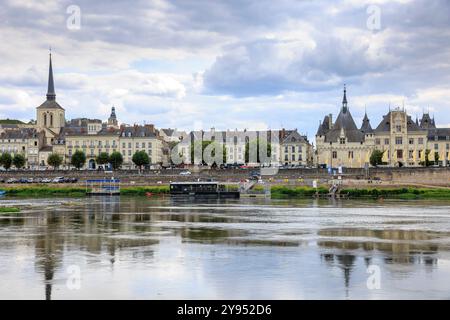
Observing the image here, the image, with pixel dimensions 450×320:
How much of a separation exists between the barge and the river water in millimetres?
43034

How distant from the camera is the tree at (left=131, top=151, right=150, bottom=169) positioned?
139 metres

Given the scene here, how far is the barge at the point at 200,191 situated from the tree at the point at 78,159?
46.6 meters

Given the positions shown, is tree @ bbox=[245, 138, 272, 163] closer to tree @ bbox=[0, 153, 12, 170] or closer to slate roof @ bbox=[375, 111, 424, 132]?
slate roof @ bbox=[375, 111, 424, 132]

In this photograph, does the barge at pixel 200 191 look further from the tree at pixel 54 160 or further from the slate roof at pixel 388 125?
the slate roof at pixel 388 125

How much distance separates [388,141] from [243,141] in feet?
124

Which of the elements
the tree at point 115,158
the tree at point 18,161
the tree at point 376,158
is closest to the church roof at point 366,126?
the tree at point 376,158

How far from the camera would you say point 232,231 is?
136ft

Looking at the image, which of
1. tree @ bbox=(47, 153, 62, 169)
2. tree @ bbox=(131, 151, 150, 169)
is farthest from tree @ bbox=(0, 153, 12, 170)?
tree @ bbox=(131, 151, 150, 169)

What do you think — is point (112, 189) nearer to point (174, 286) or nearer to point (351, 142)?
point (351, 142)

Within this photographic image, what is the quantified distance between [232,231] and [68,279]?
1715 centimetres
